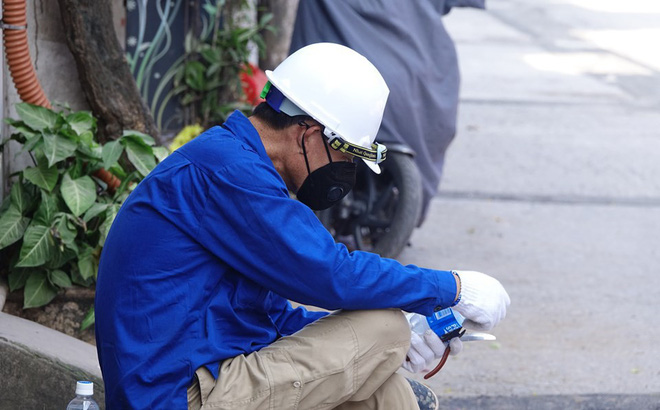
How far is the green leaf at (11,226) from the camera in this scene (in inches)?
142

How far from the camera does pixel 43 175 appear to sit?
3.71 m

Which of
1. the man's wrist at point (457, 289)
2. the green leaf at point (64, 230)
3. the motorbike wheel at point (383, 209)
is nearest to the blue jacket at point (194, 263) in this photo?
the man's wrist at point (457, 289)

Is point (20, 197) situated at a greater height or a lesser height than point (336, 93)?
lesser

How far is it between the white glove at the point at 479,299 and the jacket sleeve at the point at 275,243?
0.31 meters

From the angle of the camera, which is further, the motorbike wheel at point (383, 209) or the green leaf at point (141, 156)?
the motorbike wheel at point (383, 209)

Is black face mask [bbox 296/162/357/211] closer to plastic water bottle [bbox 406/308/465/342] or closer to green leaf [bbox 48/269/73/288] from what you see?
plastic water bottle [bbox 406/308/465/342]

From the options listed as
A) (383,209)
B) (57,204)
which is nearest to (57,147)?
(57,204)

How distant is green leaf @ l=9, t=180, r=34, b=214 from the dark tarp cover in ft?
6.11

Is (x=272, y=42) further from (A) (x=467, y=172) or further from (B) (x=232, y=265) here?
(B) (x=232, y=265)

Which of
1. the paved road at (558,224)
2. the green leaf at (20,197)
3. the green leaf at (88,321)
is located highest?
the green leaf at (20,197)

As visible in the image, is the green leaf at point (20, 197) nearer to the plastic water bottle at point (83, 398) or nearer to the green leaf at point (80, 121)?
the green leaf at point (80, 121)

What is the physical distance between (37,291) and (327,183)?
64.3 inches

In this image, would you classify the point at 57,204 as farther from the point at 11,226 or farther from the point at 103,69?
the point at 103,69

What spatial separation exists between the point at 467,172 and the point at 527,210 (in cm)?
99
